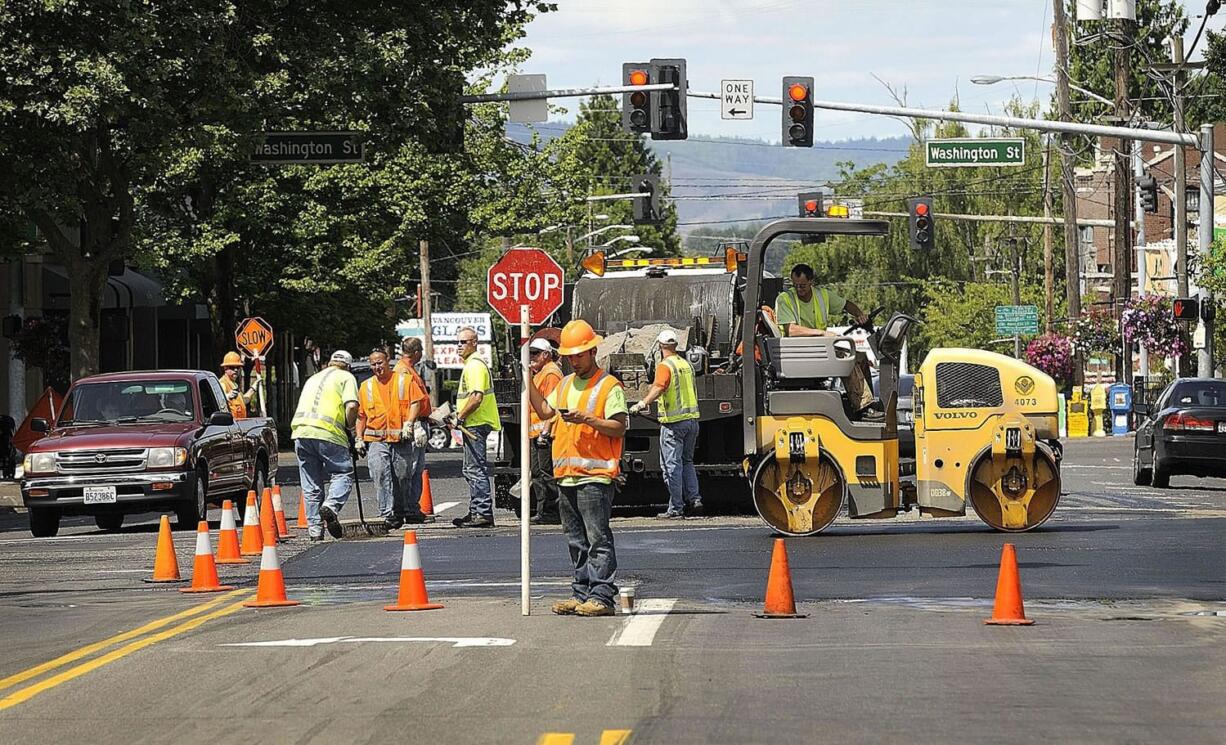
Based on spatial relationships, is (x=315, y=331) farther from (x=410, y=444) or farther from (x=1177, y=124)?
(x=410, y=444)

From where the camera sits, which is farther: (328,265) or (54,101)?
(328,265)

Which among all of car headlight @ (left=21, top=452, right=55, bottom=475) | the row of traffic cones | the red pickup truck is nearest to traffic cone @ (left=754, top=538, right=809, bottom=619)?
the row of traffic cones

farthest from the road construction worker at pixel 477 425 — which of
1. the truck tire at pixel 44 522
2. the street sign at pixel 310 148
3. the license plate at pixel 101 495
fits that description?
the street sign at pixel 310 148

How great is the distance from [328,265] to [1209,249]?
20.0 m

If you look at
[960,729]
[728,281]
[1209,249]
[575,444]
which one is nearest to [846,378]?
[728,281]

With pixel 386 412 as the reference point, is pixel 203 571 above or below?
below

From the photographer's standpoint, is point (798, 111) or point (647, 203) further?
point (647, 203)

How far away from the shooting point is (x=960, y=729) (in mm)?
9000

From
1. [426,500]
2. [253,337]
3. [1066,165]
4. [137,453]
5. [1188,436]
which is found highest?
[1066,165]

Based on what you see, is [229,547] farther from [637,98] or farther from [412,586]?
[637,98]

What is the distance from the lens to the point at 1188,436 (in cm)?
2941

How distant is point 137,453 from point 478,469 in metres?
4.05

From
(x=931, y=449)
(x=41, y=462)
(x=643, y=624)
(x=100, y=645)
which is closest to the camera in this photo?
(x=100, y=645)

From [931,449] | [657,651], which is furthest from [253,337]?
[657,651]
